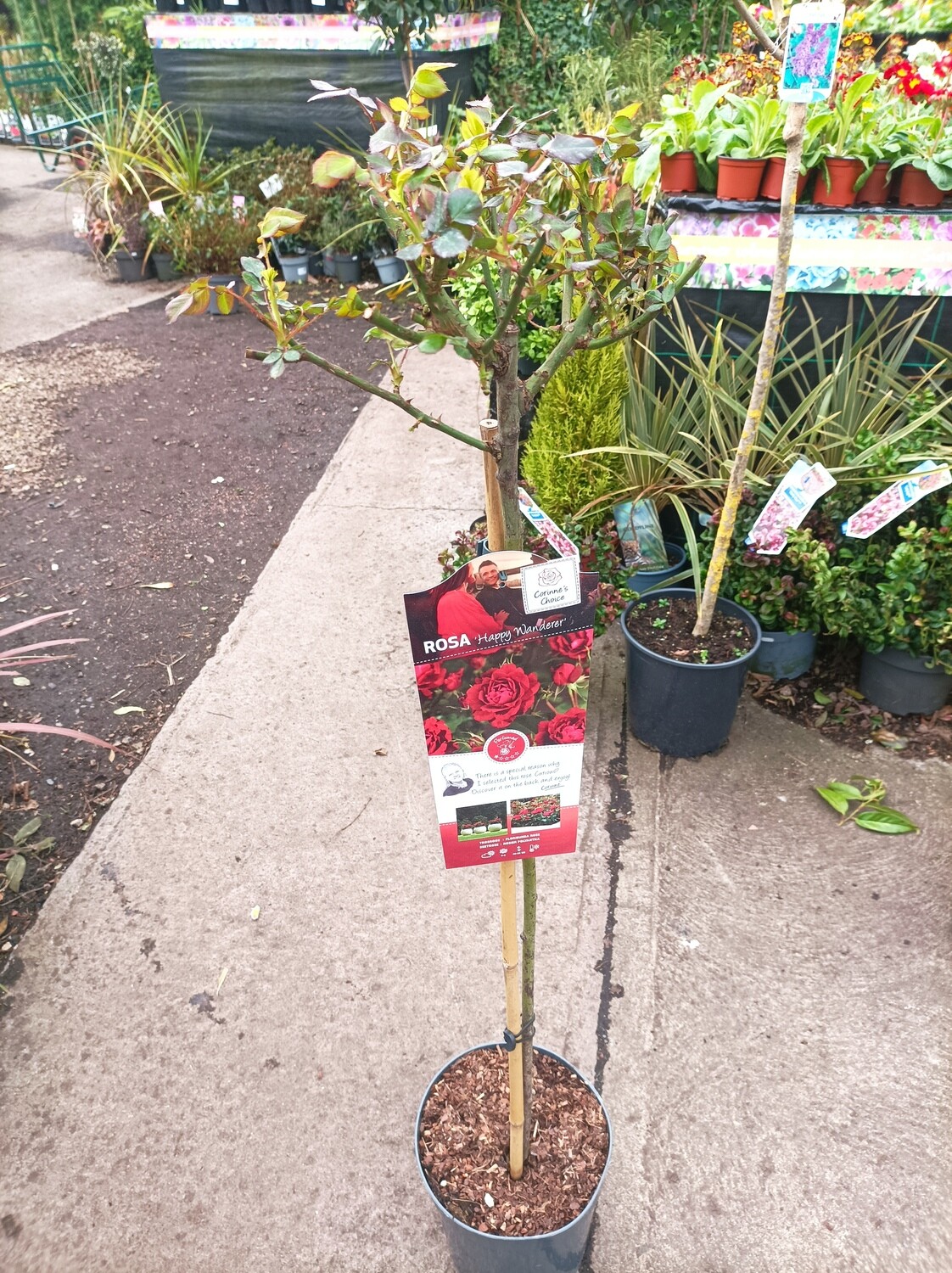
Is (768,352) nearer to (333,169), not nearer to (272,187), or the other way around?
(333,169)

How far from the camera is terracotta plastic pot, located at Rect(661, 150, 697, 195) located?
304 centimetres

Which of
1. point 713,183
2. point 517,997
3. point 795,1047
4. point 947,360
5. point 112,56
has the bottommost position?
point 795,1047

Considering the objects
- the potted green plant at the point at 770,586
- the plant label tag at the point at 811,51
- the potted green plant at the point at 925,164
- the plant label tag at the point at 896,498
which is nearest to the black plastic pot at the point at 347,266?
the potted green plant at the point at 925,164

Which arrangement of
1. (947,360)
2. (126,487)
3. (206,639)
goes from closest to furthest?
(947,360), (206,639), (126,487)

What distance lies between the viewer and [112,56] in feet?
34.2

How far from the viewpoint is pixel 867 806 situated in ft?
8.48

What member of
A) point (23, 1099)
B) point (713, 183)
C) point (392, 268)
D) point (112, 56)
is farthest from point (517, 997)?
point (112, 56)

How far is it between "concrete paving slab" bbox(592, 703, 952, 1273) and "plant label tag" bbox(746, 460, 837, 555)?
0.68 meters

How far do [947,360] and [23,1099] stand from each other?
325cm

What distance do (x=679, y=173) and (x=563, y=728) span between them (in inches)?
103

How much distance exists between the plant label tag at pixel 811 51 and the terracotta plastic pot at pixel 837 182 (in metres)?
1.18

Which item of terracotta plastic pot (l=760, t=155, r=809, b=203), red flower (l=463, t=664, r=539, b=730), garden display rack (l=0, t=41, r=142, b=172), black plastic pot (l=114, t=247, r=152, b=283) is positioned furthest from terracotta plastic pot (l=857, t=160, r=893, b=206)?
garden display rack (l=0, t=41, r=142, b=172)

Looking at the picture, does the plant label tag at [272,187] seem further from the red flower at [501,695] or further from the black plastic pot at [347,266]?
the red flower at [501,695]

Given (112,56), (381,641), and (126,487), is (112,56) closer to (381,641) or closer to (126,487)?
(126,487)
